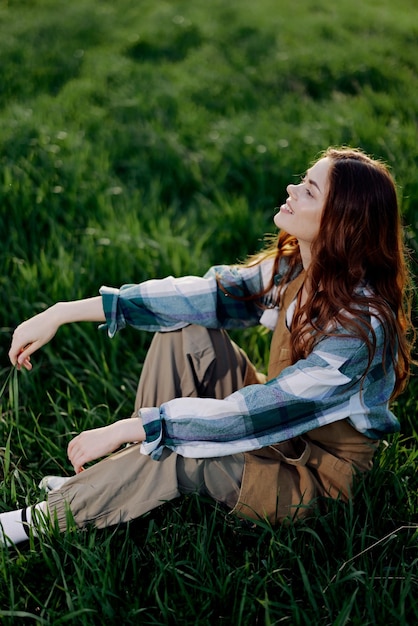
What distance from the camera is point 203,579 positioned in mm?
1730

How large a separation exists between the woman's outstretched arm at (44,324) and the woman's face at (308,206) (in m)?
0.62

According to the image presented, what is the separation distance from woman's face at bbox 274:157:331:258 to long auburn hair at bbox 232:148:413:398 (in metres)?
0.02

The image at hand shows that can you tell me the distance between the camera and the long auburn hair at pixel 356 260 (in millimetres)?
1771

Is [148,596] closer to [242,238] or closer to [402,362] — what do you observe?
[402,362]

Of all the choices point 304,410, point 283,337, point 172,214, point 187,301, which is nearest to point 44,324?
point 187,301

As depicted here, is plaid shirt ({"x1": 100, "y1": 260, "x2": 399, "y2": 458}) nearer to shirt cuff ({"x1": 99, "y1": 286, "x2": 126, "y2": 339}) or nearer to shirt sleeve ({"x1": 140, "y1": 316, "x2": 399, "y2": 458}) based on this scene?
shirt sleeve ({"x1": 140, "y1": 316, "x2": 399, "y2": 458})

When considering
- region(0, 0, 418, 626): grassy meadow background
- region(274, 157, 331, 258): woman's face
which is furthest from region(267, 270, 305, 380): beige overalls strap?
region(0, 0, 418, 626): grassy meadow background

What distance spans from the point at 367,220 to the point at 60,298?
143 centimetres

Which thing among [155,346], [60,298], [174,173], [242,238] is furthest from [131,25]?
[155,346]

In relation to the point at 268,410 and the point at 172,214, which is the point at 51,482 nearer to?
the point at 268,410

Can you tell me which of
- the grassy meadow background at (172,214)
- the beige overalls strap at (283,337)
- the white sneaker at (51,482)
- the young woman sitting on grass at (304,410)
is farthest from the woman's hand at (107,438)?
the beige overalls strap at (283,337)

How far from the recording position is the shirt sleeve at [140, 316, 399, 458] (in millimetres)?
1718

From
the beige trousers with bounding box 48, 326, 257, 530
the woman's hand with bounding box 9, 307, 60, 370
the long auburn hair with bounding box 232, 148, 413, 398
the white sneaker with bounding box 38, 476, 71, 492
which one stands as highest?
the long auburn hair with bounding box 232, 148, 413, 398

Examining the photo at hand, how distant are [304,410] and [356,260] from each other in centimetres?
41
